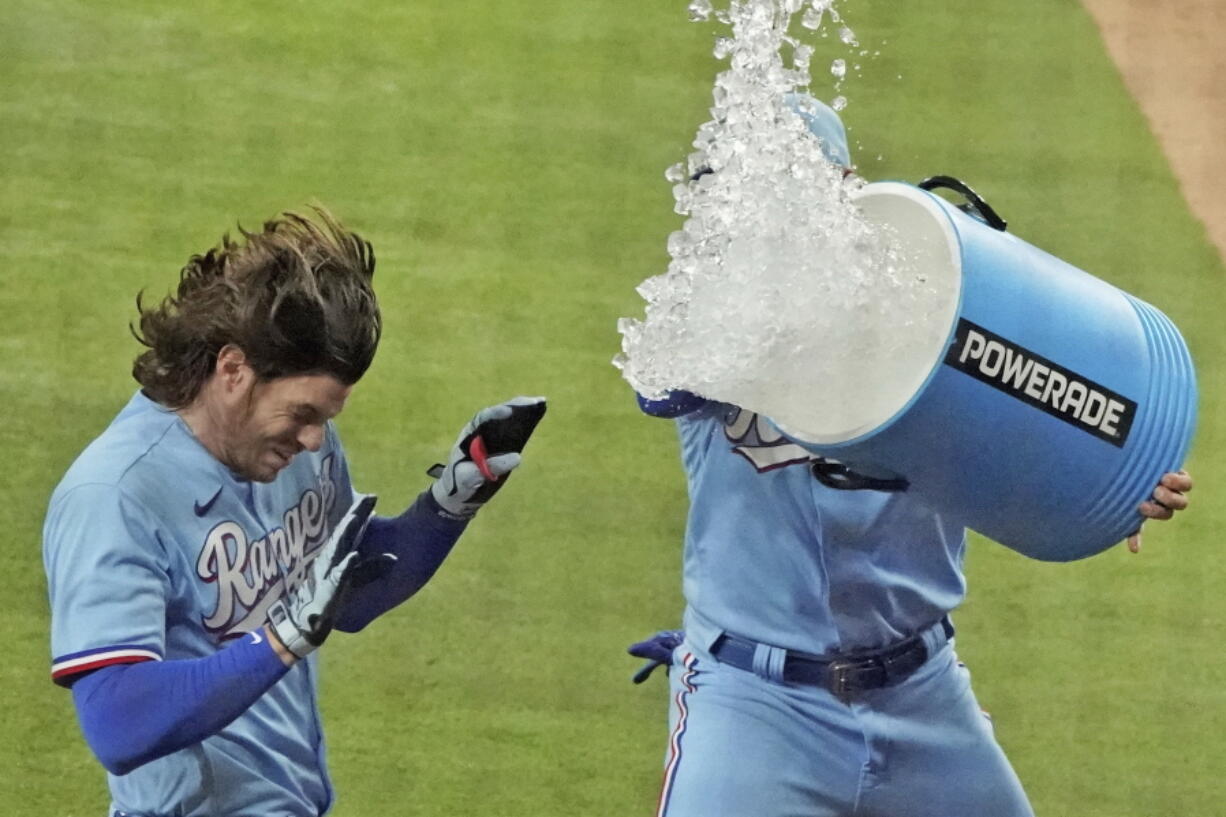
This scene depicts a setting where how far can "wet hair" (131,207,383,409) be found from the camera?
1900 mm

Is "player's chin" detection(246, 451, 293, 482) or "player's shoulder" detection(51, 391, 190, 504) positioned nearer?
"player's shoulder" detection(51, 391, 190, 504)

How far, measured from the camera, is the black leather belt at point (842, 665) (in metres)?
2.19

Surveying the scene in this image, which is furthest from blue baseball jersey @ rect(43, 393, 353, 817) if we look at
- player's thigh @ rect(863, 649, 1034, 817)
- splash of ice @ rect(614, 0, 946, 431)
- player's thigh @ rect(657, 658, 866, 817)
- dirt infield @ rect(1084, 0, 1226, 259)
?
dirt infield @ rect(1084, 0, 1226, 259)

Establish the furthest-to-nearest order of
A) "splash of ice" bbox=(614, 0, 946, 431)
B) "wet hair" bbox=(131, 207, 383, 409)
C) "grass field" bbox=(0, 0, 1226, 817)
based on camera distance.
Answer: "grass field" bbox=(0, 0, 1226, 817) < "wet hair" bbox=(131, 207, 383, 409) < "splash of ice" bbox=(614, 0, 946, 431)

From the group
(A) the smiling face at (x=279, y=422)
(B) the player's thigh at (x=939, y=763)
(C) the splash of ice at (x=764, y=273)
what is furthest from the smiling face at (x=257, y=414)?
(B) the player's thigh at (x=939, y=763)

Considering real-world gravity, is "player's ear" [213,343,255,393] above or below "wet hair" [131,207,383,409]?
below

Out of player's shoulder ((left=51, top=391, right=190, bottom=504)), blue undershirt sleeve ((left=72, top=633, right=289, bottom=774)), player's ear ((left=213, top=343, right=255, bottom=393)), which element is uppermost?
player's ear ((left=213, top=343, right=255, bottom=393))

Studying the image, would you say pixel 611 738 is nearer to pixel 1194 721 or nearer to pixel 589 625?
pixel 589 625

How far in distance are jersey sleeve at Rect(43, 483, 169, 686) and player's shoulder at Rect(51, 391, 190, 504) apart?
0.04ft

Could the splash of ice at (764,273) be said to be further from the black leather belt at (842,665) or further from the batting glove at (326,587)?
the black leather belt at (842,665)

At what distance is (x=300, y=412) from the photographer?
1.92 m

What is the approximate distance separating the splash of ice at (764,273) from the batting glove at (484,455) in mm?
547

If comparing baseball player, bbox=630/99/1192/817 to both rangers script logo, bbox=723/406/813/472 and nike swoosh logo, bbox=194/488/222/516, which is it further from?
nike swoosh logo, bbox=194/488/222/516

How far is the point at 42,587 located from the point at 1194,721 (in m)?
2.42
